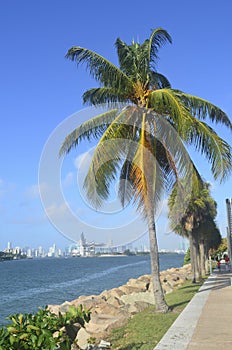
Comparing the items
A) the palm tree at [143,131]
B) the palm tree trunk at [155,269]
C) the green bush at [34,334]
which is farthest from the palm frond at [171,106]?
the green bush at [34,334]

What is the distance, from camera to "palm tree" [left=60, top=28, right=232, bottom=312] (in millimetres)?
11953

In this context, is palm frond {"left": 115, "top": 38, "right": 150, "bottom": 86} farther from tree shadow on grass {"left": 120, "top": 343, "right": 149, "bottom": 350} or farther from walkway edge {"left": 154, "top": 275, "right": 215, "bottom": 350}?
→ tree shadow on grass {"left": 120, "top": 343, "right": 149, "bottom": 350}

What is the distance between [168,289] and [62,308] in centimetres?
622

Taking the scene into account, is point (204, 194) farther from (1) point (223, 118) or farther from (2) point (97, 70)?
(2) point (97, 70)

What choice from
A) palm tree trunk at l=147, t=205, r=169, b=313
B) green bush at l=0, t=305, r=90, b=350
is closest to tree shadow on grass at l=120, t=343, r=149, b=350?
green bush at l=0, t=305, r=90, b=350

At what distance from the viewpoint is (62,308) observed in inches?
730

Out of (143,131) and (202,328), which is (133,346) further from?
(143,131)

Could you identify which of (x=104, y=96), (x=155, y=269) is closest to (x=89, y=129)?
(x=104, y=96)

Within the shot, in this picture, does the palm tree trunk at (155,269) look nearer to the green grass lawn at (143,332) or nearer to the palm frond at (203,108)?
the green grass lawn at (143,332)

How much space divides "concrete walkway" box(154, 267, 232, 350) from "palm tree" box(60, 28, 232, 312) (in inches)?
58.0

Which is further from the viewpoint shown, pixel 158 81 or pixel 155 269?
pixel 158 81

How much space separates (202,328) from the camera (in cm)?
920

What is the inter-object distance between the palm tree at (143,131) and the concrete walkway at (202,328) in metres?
1.47

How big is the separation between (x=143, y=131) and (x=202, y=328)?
572cm
